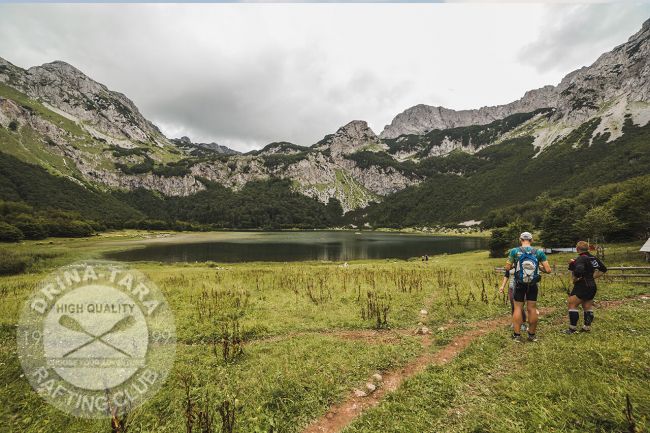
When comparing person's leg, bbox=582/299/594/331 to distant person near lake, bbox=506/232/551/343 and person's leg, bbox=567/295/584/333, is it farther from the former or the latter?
distant person near lake, bbox=506/232/551/343

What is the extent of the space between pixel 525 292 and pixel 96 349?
49.4ft

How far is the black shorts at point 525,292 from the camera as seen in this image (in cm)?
1001

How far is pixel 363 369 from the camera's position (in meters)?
8.66

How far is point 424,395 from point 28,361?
1226 centimetres

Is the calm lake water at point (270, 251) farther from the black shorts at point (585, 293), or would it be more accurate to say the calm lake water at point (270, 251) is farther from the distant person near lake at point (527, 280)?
the black shorts at point (585, 293)

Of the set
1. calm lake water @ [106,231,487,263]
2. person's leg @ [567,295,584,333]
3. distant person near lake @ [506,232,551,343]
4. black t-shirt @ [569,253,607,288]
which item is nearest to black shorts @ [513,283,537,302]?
distant person near lake @ [506,232,551,343]

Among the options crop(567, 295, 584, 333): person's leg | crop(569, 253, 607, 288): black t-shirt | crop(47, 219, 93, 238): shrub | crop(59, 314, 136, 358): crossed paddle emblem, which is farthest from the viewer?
crop(47, 219, 93, 238): shrub

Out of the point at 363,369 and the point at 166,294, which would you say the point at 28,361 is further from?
the point at 363,369

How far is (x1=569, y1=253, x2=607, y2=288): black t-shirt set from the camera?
420 inches

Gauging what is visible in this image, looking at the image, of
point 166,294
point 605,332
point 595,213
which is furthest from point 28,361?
point 595,213

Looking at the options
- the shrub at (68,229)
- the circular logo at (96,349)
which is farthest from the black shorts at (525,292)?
the shrub at (68,229)

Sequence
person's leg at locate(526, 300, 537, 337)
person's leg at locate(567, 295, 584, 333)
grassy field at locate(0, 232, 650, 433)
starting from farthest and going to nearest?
person's leg at locate(567, 295, 584, 333), person's leg at locate(526, 300, 537, 337), grassy field at locate(0, 232, 650, 433)

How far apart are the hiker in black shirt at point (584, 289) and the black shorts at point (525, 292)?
6.22 feet

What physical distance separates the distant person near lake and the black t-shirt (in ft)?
6.58
